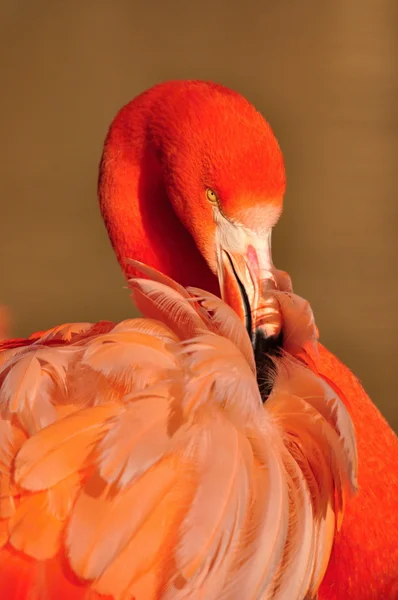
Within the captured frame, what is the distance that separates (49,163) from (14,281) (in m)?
0.37

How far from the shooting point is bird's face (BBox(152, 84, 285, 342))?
0.81 m

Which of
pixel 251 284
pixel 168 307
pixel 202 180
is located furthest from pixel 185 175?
pixel 168 307

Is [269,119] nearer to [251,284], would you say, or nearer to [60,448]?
[251,284]

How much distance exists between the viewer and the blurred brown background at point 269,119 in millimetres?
2072

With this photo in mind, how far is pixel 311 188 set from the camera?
2.10 metres

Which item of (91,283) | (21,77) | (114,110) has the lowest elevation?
(91,283)

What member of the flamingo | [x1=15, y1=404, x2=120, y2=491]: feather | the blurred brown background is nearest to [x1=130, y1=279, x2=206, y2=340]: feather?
the flamingo

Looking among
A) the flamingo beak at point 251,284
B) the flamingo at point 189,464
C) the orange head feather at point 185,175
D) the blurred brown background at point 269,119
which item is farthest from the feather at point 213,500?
the blurred brown background at point 269,119

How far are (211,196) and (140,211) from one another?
118 millimetres

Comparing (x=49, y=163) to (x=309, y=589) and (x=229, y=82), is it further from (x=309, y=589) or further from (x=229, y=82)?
(x=309, y=589)

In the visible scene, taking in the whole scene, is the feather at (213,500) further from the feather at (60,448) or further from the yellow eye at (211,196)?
the yellow eye at (211,196)

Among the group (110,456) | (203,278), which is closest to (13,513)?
(110,456)

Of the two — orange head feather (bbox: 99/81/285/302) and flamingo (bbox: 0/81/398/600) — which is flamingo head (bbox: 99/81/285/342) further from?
flamingo (bbox: 0/81/398/600)

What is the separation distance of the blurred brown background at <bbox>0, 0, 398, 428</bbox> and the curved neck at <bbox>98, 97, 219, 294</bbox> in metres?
1.17
